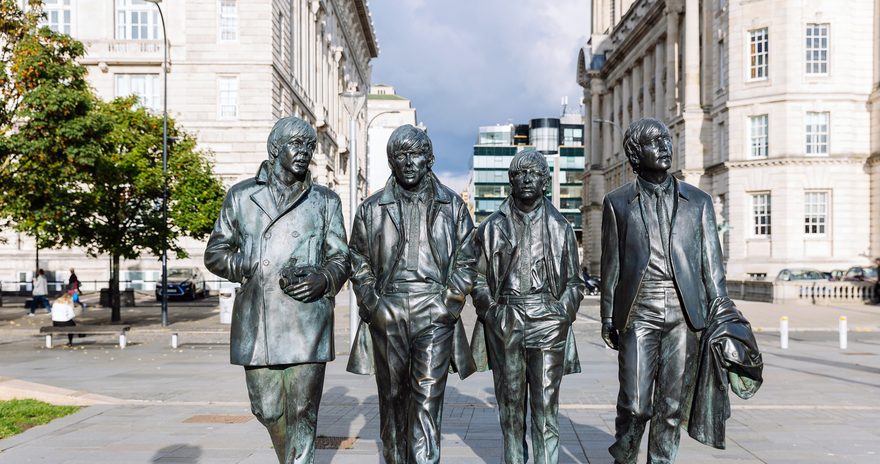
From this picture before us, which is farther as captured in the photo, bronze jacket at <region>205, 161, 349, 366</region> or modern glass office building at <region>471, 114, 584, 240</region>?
modern glass office building at <region>471, 114, 584, 240</region>

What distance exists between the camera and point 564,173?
13400cm

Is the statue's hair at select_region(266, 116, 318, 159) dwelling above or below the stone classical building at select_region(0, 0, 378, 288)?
below

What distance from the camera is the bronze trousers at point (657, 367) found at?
5414 millimetres

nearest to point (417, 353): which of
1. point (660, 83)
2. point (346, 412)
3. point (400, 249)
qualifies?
point (400, 249)

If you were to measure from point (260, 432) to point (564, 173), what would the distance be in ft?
419

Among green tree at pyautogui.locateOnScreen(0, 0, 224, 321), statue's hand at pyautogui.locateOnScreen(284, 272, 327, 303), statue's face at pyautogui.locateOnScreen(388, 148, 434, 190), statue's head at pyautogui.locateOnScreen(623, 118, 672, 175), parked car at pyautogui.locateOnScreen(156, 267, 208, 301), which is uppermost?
green tree at pyautogui.locateOnScreen(0, 0, 224, 321)

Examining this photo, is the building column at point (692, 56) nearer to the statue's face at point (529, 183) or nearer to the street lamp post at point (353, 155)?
the street lamp post at point (353, 155)

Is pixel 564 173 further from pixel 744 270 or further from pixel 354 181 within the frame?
pixel 354 181

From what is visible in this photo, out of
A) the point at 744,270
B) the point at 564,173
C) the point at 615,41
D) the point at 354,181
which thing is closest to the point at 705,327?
the point at 354,181

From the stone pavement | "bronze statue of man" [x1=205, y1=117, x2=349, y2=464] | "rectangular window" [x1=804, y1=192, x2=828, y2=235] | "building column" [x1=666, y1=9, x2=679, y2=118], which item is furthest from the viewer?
"building column" [x1=666, y1=9, x2=679, y2=118]

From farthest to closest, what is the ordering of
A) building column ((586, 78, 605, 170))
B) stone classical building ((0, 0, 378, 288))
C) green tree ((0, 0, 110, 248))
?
1. building column ((586, 78, 605, 170))
2. stone classical building ((0, 0, 378, 288))
3. green tree ((0, 0, 110, 248))

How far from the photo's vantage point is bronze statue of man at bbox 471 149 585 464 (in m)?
5.91

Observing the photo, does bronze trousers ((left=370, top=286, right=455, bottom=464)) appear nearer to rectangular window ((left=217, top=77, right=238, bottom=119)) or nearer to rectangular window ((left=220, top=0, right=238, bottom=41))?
rectangular window ((left=217, top=77, right=238, bottom=119))

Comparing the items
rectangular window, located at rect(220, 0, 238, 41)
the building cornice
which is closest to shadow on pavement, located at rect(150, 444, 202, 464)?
rectangular window, located at rect(220, 0, 238, 41)
